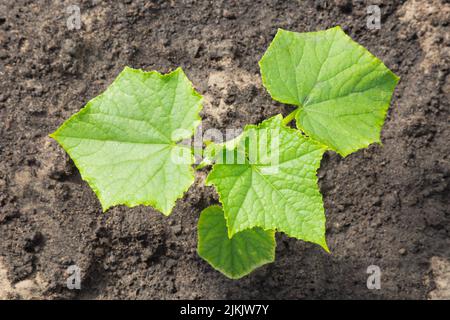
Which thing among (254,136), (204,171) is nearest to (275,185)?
(254,136)

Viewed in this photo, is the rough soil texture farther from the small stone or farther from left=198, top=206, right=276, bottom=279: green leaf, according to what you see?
left=198, top=206, right=276, bottom=279: green leaf

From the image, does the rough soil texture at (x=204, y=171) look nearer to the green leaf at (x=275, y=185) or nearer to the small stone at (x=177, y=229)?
the small stone at (x=177, y=229)

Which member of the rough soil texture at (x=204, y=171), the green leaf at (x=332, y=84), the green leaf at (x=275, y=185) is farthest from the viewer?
the rough soil texture at (x=204, y=171)

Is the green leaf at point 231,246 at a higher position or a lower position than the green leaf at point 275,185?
lower

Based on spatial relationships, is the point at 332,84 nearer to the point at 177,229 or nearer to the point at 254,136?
the point at 254,136

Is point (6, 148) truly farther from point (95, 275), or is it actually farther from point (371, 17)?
point (371, 17)

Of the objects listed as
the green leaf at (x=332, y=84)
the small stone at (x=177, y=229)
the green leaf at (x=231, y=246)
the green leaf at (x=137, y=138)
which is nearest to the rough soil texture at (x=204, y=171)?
the small stone at (x=177, y=229)
